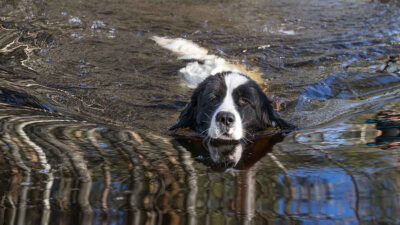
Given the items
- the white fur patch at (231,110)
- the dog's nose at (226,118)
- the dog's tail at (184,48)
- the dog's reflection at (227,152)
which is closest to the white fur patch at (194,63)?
the dog's tail at (184,48)

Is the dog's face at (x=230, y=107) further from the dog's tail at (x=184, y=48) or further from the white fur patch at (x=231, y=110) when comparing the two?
the dog's tail at (x=184, y=48)

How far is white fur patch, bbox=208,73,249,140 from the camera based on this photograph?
161 inches

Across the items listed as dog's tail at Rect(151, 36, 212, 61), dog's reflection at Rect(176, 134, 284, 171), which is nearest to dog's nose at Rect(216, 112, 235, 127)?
dog's reflection at Rect(176, 134, 284, 171)

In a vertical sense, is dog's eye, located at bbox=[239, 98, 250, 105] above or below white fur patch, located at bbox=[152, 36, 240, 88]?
below

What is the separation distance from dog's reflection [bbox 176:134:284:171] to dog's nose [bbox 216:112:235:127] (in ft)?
0.96

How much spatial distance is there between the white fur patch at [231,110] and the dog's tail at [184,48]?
231 centimetres

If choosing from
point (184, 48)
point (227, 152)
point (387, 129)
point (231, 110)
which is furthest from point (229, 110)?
point (184, 48)

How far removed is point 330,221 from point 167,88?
4.46 m

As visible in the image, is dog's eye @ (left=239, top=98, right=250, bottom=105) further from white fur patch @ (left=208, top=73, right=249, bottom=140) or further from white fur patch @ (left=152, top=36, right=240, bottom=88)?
white fur patch @ (left=152, top=36, right=240, bottom=88)

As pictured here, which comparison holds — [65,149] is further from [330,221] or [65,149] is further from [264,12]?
[264,12]

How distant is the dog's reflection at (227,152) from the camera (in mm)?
2861

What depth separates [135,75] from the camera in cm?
671

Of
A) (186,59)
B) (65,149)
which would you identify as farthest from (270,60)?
(65,149)

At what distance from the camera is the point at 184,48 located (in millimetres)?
7566
